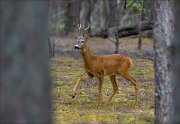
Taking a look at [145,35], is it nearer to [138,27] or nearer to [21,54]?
[138,27]

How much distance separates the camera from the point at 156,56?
7.91 m

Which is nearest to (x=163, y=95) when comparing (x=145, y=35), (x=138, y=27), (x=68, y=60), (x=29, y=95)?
(x=29, y=95)

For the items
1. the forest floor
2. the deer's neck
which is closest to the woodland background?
the forest floor

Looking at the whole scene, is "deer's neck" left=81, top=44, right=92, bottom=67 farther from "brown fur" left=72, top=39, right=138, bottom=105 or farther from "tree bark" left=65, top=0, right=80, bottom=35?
"tree bark" left=65, top=0, right=80, bottom=35

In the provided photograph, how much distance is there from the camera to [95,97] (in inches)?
486

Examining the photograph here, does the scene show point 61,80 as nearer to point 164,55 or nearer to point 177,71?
point 164,55

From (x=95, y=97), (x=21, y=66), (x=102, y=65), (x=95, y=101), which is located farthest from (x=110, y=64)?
(x=21, y=66)

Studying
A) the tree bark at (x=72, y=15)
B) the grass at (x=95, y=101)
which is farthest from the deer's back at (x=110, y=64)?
the tree bark at (x=72, y=15)

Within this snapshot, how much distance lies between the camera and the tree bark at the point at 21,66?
4.57 metres

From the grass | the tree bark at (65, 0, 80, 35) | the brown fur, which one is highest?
the tree bark at (65, 0, 80, 35)

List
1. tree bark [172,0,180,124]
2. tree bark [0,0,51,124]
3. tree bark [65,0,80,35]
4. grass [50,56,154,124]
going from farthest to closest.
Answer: tree bark [65,0,80,35], grass [50,56,154,124], tree bark [172,0,180,124], tree bark [0,0,51,124]

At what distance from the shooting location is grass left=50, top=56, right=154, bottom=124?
963 centimetres

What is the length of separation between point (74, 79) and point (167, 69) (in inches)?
283

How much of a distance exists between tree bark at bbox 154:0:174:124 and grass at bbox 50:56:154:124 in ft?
3.88
